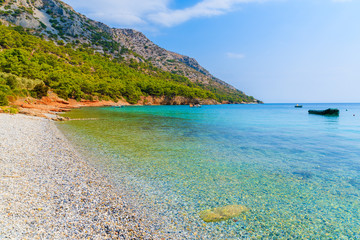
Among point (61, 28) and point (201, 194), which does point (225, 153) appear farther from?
point (61, 28)

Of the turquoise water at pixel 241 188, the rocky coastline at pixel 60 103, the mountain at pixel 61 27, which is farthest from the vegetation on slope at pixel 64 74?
the turquoise water at pixel 241 188

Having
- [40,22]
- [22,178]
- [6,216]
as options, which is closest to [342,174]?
[6,216]

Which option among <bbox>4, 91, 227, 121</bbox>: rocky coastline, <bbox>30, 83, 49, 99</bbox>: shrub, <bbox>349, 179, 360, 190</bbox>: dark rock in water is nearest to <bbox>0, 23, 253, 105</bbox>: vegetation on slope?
<bbox>30, 83, 49, 99</bbox>: shrub

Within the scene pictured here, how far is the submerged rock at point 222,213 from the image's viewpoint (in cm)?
633

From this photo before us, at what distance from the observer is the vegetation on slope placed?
2340 inches

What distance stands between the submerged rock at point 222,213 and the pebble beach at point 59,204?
6.96ft

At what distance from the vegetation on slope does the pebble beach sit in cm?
3582

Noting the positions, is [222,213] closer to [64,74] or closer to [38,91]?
[38,91]

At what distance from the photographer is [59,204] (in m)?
6.20

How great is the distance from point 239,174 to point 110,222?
7.34 m

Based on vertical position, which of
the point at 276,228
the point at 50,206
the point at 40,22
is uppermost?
the point at 40,22

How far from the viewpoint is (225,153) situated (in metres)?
14.9

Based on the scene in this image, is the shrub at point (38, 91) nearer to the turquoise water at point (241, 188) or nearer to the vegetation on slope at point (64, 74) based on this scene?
the vegetation on slope at point (64, 74)

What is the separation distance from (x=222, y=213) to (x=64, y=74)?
9800 cm
